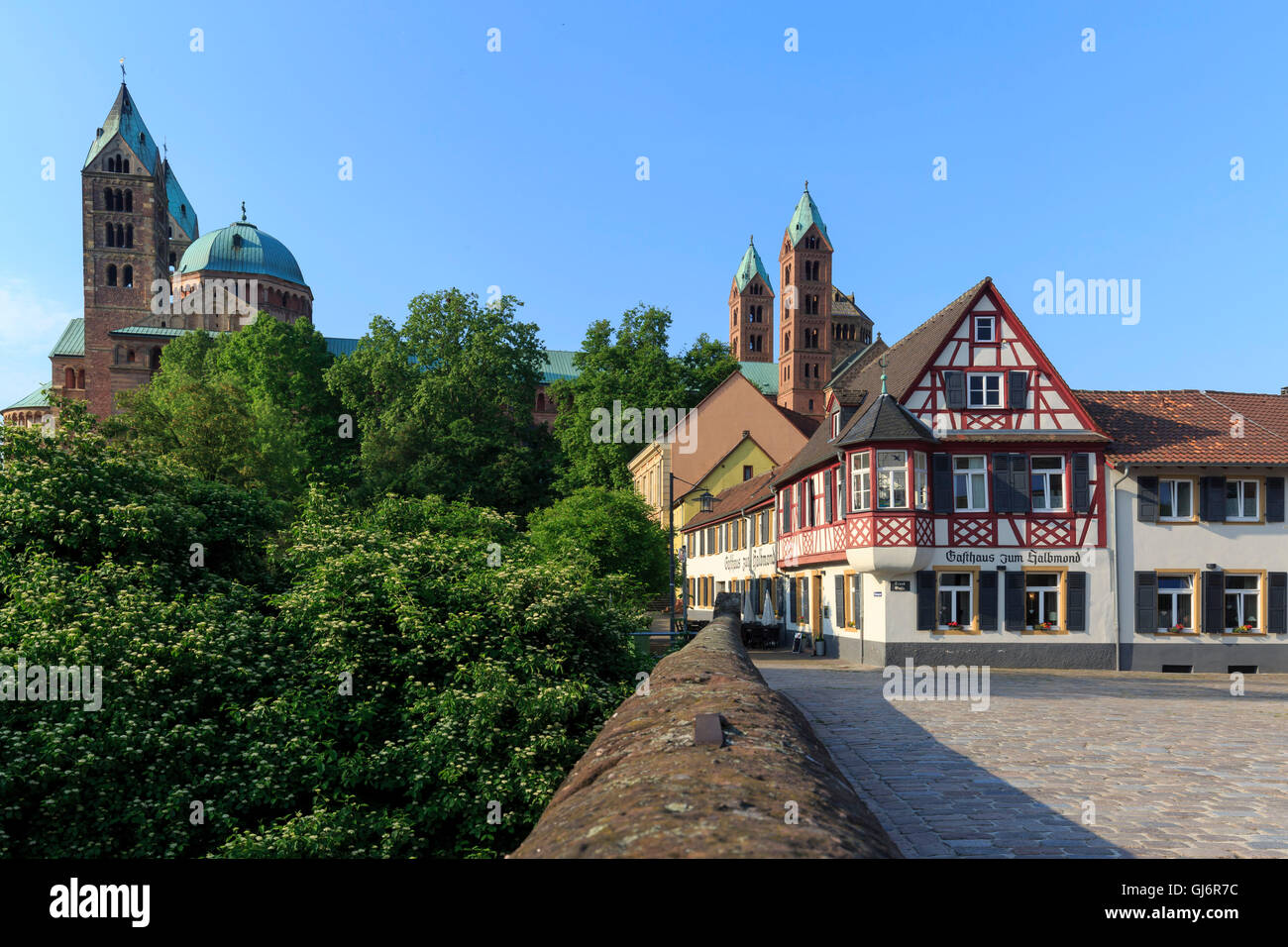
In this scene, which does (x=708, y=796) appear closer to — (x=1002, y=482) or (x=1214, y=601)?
(x=1002, y=482)

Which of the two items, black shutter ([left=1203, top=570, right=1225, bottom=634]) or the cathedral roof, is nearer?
black shutter ([left=1203, top=570, right=1225, bottom=634])

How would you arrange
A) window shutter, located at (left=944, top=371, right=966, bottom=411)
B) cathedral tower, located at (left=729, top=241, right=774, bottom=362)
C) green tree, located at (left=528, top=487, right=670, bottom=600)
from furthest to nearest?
cathedral tower, located at (left=729, top=241, right=774, bottom=362) < green tree, located at (left=528, top=487, right=670, bottom=600) < window shutter, located at (left=944, top=371, right=966, bottom=411)

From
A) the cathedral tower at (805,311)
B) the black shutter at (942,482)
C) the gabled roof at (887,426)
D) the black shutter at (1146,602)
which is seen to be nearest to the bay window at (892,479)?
the gabled roof at (887,426)

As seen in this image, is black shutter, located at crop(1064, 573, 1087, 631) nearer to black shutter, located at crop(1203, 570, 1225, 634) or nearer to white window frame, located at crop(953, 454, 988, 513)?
white window frame, located at crop(953, 454, 988, 513)

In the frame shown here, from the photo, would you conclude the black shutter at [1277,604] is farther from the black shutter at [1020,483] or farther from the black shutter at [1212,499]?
the black shutter at [1020,483]

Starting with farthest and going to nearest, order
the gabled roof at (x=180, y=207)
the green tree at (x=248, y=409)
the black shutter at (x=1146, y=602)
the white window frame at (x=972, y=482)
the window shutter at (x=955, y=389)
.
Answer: the gabled roof at (x=180, y=207), the green tree at (x=248, y=409), the window shutter at (x=955, y=389), the white window frame at (x=972, y=482), the black shutter at (x=1146, y=602)

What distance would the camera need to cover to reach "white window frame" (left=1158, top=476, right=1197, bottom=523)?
2605 cm

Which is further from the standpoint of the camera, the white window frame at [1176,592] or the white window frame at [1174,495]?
the white window frame at [1174,495]

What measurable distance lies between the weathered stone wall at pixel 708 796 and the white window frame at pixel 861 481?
1949 centimetres

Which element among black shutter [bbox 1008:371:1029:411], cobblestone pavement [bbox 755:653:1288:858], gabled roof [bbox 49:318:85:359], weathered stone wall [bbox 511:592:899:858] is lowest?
cobblestone pavement [bbox 755:653:1288:858]

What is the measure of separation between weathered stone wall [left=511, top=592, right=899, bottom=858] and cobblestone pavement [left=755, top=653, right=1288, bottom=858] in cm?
240

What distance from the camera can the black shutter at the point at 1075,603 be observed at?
2552cm

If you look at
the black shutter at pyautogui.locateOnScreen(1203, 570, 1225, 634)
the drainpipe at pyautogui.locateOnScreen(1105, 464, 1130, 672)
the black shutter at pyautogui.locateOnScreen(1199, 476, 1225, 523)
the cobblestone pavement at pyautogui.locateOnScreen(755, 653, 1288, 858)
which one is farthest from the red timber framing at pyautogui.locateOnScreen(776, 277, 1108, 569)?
the cobblestone pavement at pyautogui.locateOnScreen(755, 653, 1288, 858)
